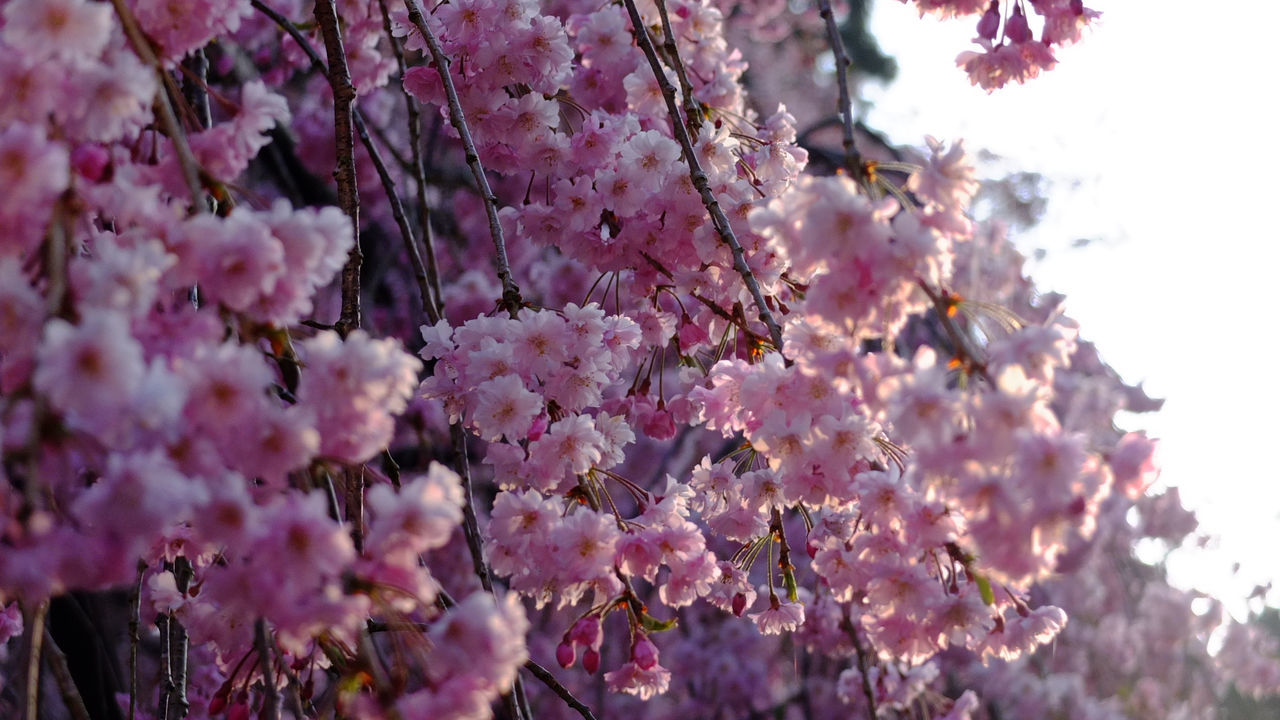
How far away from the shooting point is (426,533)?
0.92 meters

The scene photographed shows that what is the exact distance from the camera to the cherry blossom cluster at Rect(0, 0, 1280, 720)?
0.83m

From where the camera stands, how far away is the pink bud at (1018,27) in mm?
1667

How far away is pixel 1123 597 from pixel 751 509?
689 cm

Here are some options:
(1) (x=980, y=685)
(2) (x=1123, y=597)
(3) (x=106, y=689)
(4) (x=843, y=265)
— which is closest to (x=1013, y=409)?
(4) (x=843, y=265)

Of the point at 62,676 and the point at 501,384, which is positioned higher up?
the point at 501,384

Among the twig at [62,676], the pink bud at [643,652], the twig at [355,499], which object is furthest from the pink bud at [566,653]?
the twig at [62,676]

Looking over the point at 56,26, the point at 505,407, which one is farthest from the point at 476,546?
the point at 56,26

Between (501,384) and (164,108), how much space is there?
69 centimetres

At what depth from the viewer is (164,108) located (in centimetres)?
97

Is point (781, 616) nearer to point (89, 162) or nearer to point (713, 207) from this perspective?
point (713, 207)

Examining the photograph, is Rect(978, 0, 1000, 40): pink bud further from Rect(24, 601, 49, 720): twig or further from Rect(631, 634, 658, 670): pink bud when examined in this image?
Rect(24, 601, 49, 720): twig

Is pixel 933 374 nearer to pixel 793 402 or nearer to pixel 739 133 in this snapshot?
pixel 793 402

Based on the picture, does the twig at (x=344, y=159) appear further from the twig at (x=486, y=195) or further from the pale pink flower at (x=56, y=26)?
the pale pink flower at (x=56, y=26)

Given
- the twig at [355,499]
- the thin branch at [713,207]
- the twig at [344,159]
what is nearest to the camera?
the twig at [355,499]
